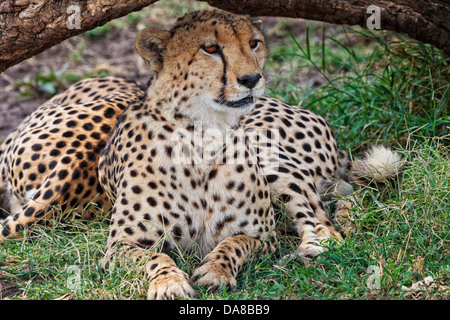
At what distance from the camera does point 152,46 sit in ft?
9.59

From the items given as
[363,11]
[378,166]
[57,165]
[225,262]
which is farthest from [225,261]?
[363,11]

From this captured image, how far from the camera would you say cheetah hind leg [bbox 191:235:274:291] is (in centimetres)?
272

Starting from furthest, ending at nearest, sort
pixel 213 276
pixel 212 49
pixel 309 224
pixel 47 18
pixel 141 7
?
pixel 309 224
pixel 141 7
pixel 47 18
pixel 212 49
pixel 213 276

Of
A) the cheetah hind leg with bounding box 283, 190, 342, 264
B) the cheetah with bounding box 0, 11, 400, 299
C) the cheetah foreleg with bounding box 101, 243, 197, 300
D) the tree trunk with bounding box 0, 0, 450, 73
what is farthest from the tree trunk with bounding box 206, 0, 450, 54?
the cheetah foreleg with bounding box 101, 243, 197, 300

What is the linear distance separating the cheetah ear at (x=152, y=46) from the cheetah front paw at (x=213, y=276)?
0.90 m

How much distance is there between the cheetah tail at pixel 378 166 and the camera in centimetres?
336

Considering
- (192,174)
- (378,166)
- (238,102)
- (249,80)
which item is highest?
(249,80)

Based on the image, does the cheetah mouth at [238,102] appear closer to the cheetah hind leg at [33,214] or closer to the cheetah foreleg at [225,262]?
the cheetah foreleg at [225,262]

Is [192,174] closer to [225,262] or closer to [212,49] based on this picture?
[225,262]

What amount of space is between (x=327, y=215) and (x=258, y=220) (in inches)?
25.3

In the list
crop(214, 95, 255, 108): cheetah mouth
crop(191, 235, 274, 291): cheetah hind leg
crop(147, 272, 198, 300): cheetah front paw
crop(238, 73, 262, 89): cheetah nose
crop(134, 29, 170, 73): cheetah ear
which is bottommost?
crop(191, 235, 274, 291): cheetah hind leg

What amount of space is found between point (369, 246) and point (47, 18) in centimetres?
179

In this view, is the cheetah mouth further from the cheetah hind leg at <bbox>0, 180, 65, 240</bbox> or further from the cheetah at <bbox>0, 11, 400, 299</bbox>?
the cheetah hind leg at <bbox>0, 180, 65, 240</bbox>

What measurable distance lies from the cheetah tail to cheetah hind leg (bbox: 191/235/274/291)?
2.38ft
